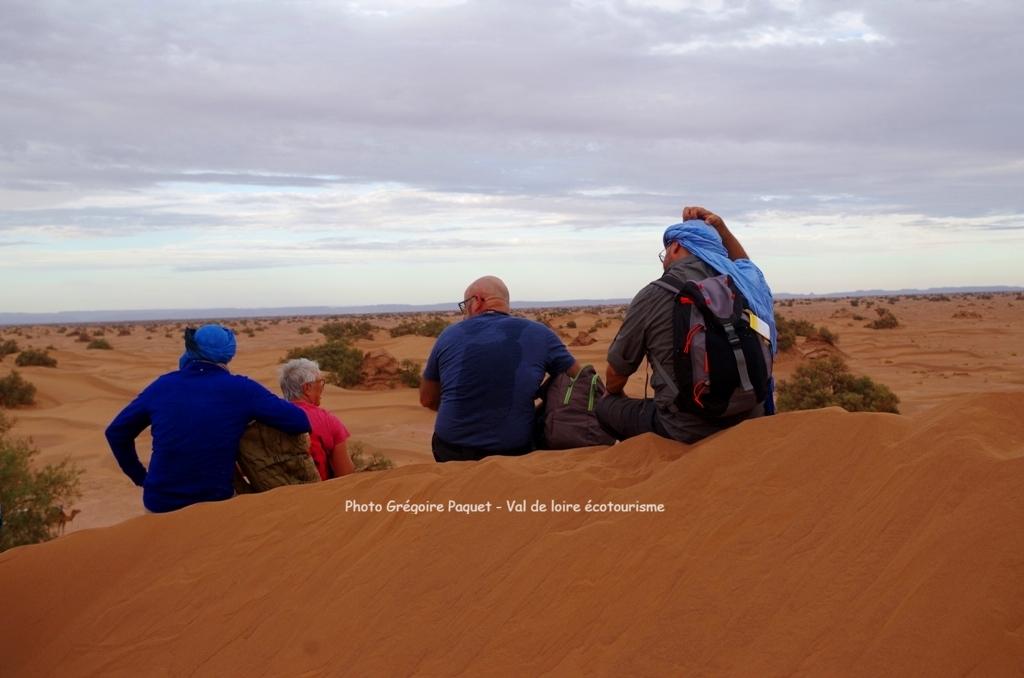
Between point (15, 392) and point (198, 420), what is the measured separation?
12340 mm

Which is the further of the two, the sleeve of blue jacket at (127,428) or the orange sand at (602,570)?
the sleeve of blue jacket at (127,428)

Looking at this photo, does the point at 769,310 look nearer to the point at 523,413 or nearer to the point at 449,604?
the point at 523,413

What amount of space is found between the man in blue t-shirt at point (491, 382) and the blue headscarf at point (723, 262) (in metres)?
1.09

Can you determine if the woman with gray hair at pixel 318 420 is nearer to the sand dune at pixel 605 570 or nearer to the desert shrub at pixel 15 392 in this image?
the sand dune at pixel 605 570

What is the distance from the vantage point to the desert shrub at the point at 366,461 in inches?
332

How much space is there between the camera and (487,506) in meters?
4.06

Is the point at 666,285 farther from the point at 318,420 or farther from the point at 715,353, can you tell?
the point at 318,420

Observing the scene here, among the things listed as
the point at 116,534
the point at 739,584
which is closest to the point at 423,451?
the point at 116,534

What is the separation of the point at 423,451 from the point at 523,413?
5493 mm

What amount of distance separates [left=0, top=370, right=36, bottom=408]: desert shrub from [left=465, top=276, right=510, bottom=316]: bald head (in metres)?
12.2

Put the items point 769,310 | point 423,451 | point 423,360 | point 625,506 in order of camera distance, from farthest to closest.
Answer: point 423,360
point 423,451
point 769,310
point 625,506

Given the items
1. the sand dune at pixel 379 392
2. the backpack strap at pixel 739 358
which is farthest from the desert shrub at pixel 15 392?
the backpack strap at pixel 739 358

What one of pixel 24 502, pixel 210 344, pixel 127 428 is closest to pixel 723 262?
pixel 210 344

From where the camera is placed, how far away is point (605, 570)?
11.1 ft
